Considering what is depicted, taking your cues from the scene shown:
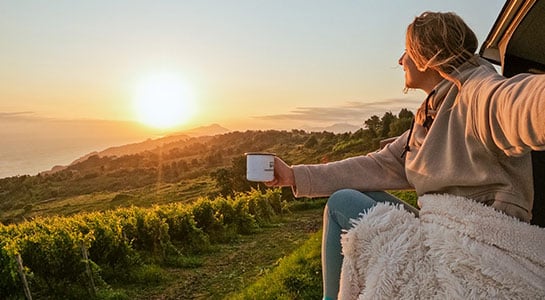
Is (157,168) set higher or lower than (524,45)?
lower

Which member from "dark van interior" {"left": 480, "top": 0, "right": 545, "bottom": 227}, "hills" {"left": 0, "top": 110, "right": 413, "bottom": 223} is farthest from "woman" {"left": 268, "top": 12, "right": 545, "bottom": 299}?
"hills" {"left": 0, "top": 110, "right": 413, "bottom": 223}

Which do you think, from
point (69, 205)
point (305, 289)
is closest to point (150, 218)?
point (305, 289)

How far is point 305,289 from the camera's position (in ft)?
15.7

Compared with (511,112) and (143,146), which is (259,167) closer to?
(511,112)

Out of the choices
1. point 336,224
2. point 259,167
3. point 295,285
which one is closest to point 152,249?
point 295,285

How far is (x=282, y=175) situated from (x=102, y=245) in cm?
753

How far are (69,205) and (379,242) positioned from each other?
58.1 metres

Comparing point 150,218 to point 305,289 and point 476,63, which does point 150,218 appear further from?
point 476,63

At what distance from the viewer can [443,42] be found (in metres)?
1.66

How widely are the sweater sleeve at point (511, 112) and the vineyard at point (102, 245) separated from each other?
248 inches

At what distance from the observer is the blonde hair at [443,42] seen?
1643 mm

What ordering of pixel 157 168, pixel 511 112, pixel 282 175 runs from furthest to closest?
1. pixel 157 168
2. pixel 282 175
3. pixel 511 112

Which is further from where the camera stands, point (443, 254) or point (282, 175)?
point (282, 175)

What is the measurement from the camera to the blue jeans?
5.81 feet
